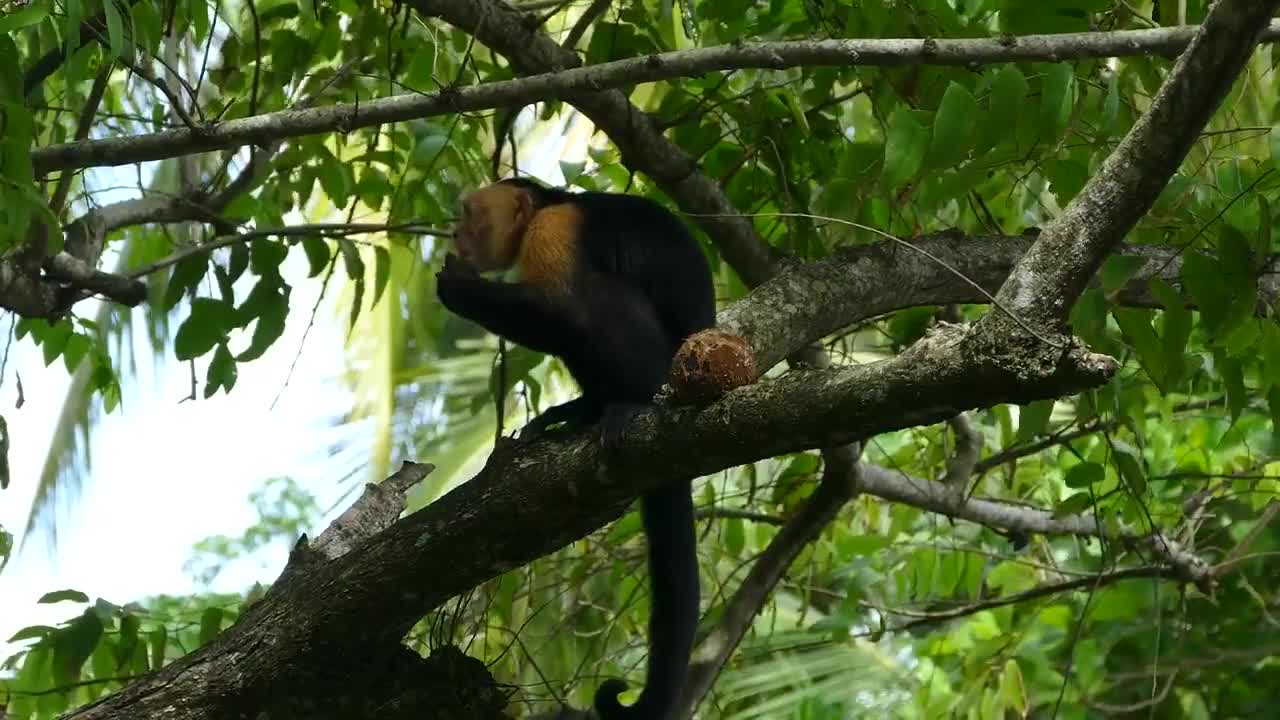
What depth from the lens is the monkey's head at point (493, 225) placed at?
12.0 ft

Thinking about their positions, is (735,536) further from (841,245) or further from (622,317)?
(622,317)

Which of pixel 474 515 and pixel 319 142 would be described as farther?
pixel 319 142

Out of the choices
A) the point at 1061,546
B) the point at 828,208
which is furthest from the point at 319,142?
the point at 1061,546

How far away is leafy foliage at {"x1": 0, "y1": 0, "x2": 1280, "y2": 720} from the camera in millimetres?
2695

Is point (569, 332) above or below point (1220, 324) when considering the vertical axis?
above

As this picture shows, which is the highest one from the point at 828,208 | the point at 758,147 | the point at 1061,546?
the point at 758,147

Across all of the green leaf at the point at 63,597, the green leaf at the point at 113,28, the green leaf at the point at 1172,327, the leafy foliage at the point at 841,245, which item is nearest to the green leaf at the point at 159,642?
the leafy foliage at the point at 841,245

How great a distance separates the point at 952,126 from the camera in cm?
246

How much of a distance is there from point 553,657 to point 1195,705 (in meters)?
3.19

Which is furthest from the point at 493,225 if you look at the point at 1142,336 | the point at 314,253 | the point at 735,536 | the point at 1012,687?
the point at 1012,687

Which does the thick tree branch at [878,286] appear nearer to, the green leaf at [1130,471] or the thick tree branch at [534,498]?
the thick tree branch at [534,498]

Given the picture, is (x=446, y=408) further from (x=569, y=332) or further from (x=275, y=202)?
(x=569, y=332)

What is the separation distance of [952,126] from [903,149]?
14 cm

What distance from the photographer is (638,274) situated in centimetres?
338
